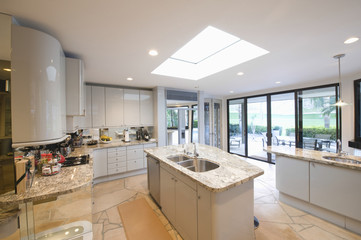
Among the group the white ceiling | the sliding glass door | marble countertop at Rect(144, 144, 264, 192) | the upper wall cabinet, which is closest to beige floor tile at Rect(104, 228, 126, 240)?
marble countertop at Rect(144, 144, 264, 192)

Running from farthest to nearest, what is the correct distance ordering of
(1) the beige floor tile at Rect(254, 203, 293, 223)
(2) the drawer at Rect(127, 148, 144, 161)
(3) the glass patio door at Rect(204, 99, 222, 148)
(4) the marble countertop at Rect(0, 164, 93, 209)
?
(3) the glass patio door at Rect(204, 99, 222, 148) < (2) the drawer at Rect(127, 148, 144, 161) < (1) the beige floor tile at Rect(254, 203, 293, 223) < (4) the marble countertop at Rect(0, 164, 93, 209)

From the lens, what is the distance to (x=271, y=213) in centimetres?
226

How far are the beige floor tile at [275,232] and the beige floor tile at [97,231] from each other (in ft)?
6.76

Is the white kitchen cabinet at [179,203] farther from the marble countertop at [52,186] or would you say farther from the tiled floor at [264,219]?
the marble countertop at [52,186]

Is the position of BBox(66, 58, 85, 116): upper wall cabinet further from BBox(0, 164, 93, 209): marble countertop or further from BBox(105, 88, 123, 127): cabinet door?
BBox(105, 88, 123, 127): cabinet door

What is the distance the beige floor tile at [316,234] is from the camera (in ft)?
5.80

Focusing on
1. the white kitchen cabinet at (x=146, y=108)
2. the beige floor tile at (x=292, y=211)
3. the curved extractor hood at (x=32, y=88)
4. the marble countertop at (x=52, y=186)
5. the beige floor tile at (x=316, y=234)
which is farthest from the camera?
the white kitchen cabinet at (x=146, y=108)

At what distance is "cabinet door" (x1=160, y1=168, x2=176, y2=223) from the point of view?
6.35 feet

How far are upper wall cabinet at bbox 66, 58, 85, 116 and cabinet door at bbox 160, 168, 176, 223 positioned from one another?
1.56 metres

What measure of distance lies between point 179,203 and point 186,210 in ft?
0.51

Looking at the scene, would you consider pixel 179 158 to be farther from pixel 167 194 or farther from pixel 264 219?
pixel 264 219

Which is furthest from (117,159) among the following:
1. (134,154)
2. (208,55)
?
(208,55)

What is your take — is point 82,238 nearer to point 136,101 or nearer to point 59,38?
point 59,38

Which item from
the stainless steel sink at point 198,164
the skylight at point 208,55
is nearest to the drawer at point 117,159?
the stainless steel sink at point 198,164
